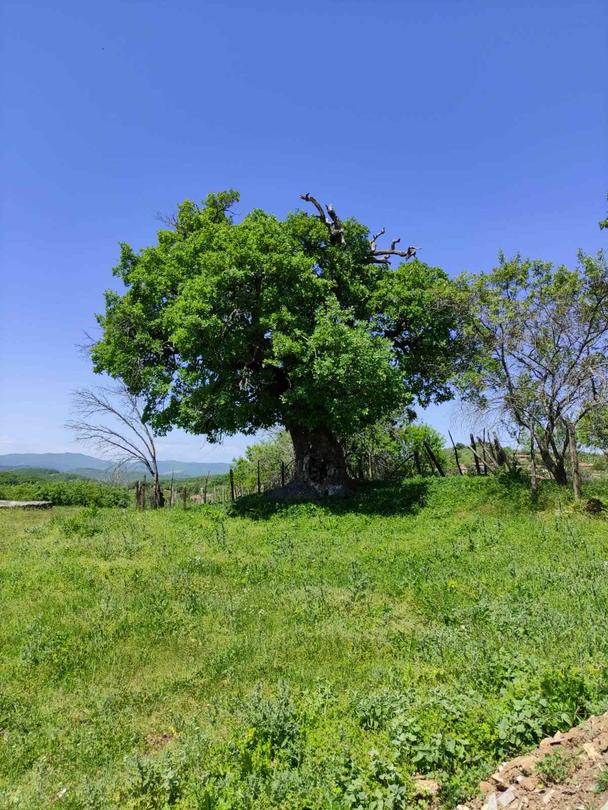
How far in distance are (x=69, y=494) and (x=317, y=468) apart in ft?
92.4

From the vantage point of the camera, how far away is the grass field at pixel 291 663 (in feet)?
15.8

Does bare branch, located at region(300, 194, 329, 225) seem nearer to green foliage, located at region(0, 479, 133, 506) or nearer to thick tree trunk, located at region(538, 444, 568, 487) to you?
thick tree trunk, located at region(538, 444, 568, 487)

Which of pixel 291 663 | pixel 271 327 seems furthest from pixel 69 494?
pixel 291 663

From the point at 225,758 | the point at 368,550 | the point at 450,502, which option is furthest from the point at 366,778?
the point at 450,502

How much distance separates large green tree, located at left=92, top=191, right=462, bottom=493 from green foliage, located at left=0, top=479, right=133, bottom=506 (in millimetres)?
22545

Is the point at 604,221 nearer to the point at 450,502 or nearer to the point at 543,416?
the point at 543,416

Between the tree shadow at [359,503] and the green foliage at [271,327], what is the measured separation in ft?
10.0

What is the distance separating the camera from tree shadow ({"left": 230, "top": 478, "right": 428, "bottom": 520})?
1872cm

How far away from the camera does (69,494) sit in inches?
1593

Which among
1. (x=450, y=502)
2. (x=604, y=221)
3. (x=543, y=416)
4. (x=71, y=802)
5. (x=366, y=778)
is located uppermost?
(x=604, y=221)

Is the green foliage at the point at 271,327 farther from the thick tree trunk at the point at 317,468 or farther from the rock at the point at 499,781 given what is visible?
the rock at the point at 499,781

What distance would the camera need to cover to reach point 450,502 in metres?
18.5

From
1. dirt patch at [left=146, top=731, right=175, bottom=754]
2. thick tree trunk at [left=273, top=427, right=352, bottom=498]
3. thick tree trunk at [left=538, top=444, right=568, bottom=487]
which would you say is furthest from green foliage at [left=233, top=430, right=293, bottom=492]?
dirt patch at [left=146, top=731, right=175, bottom=754]

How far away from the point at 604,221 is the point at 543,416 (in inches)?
306
